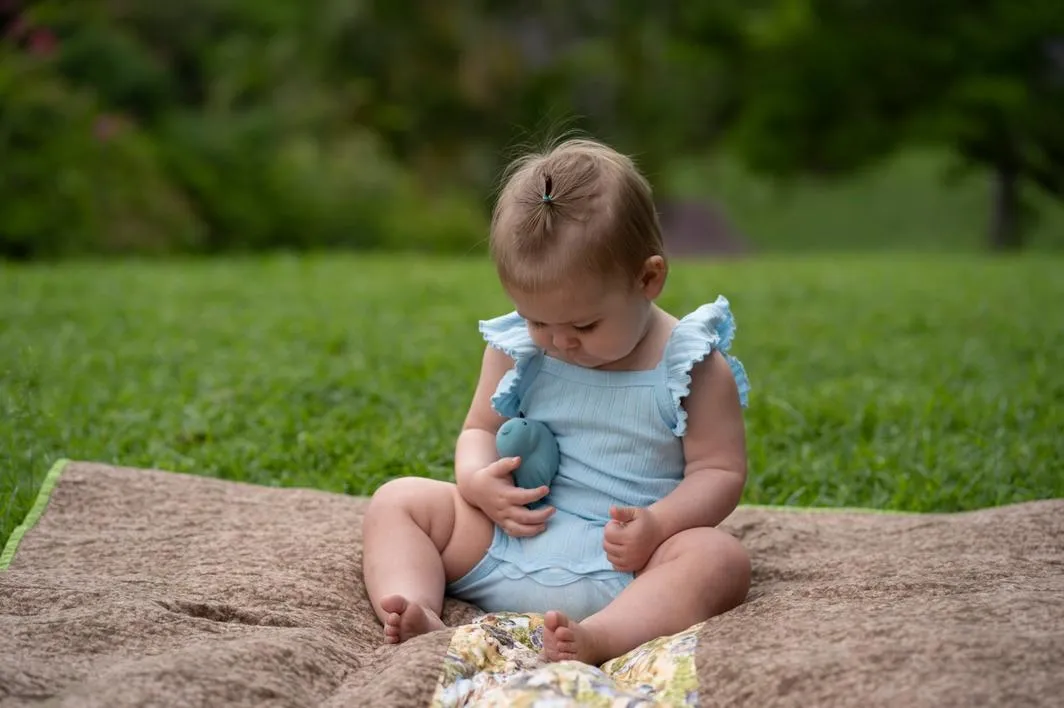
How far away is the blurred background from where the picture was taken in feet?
42.6

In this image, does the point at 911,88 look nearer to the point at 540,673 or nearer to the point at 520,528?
the point at 520,528

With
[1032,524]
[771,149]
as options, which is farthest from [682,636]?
[771,149]

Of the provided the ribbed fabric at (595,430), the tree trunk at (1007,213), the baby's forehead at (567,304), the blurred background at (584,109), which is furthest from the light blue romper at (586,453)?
the tree trunk at (1007,213)

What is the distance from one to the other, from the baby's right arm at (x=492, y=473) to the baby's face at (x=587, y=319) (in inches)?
8.6

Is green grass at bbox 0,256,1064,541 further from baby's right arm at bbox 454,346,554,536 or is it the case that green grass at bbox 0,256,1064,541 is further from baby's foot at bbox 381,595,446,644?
baby's foot at bbox 381,595,446,644

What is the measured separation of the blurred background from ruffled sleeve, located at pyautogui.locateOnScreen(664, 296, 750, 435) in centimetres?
957

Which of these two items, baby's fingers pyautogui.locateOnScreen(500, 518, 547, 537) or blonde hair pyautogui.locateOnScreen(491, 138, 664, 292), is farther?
baby's fingers pyautogui.locateOnScreen(500, 518, 547, 537)

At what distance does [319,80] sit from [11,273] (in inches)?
354

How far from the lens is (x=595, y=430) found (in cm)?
264

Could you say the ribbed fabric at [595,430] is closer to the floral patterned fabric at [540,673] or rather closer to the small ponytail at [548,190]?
the floral patterned fabric at [540,673]

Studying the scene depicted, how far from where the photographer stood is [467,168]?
56.0 feet

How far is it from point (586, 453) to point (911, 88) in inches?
635

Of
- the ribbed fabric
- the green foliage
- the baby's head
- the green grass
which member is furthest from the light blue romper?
the green foliage

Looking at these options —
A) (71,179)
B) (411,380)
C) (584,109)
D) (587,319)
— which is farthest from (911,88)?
(587,319)
